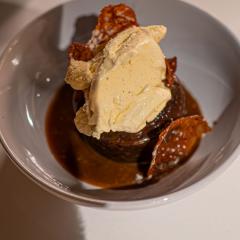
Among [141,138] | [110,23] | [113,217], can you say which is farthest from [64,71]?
[113,217]

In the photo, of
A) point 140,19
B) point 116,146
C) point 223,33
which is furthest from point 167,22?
point 116,146

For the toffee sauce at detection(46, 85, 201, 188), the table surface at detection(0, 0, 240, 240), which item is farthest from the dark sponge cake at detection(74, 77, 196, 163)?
the table surface at detection(0, 0, 240, 240)

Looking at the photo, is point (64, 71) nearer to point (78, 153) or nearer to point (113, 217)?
point (78, 153)

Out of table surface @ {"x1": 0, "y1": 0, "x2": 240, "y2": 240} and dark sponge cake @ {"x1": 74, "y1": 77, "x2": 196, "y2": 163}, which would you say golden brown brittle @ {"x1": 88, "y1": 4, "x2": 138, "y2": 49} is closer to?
dark sponge cake @ {"x1": 74, "y1": 77, "x2": 196, "y2": 163}

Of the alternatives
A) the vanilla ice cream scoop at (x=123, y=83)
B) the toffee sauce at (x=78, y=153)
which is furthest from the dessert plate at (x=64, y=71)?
the vanilla ice cream scoop at (x=123, y=83)

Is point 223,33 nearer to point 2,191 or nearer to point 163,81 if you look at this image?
point 163,81
